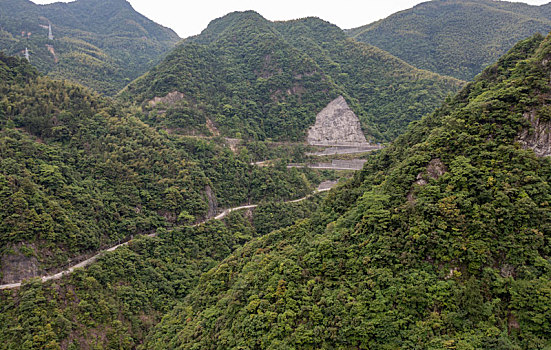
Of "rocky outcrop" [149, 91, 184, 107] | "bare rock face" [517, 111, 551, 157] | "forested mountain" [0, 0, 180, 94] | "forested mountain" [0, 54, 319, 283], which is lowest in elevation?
"forested mountain" [0, 54, 319, 283]

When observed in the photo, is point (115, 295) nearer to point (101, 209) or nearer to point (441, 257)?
point (101, 209)

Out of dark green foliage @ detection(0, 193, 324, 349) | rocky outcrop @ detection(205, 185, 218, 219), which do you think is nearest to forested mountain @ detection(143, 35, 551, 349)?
dark green foliage @ detection(0, 193, 324, 349)

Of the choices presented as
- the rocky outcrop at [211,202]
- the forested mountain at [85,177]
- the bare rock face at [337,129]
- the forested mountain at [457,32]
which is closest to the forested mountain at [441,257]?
the forested mountain at [85,177]

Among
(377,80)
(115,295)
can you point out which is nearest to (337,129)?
(377,80)

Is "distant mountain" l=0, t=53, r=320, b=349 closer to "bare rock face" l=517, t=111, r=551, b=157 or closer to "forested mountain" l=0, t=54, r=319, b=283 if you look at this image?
"forested mountain" l=0, t=54, r=319, b=283

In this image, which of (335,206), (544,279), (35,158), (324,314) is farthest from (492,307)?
(35,158)

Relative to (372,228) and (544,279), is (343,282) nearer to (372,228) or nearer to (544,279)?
(372,228)
